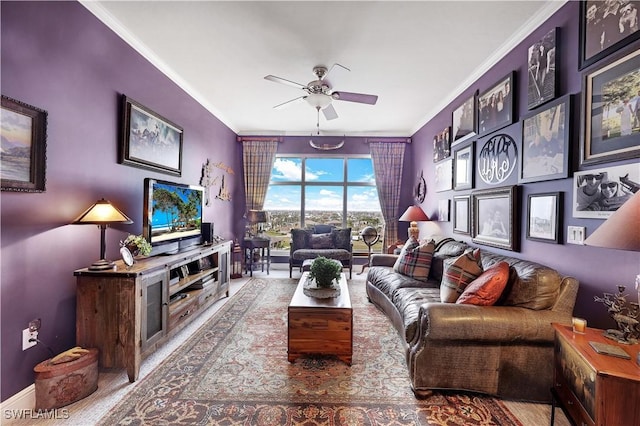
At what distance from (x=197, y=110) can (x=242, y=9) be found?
2153 mm

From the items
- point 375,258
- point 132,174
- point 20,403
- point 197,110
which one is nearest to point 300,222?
point 375,258

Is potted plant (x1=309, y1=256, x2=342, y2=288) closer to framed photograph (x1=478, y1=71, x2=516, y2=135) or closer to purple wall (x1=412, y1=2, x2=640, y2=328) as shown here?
purple wall (x1=412, y1=2, x2=640, y2=328)

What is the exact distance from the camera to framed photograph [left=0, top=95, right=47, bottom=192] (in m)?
1.59

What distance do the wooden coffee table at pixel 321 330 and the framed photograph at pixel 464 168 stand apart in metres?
2.33

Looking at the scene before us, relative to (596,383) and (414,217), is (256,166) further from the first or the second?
(596,383)

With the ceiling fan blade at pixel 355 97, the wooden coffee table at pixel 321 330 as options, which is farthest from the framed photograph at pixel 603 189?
the ceiling fan blade at pixel 355 97

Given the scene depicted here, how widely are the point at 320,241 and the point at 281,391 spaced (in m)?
3.50

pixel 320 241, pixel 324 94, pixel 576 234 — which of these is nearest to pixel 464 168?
pixel 576 234

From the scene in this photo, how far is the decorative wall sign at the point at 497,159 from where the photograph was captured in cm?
265

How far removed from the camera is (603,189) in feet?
5.67

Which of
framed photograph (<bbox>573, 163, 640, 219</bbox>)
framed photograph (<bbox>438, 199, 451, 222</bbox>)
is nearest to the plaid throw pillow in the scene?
framed photograph (<bbox>438, 199, 451, 222</bbox>)

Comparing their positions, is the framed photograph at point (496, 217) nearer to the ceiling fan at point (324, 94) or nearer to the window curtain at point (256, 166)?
the ceiling fan at point (324, 94)

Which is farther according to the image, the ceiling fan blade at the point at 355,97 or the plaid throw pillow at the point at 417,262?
the plaid throw pillow at the point at 417,262

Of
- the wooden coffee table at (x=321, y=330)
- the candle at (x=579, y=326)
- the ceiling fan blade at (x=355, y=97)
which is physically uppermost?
the ceiling fan blade at (x=355, y=97)
